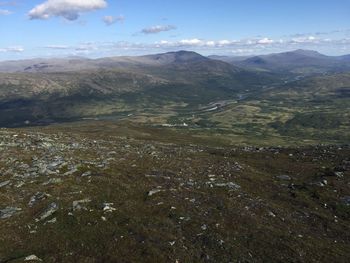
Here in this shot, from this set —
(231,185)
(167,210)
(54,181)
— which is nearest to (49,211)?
(54,181)

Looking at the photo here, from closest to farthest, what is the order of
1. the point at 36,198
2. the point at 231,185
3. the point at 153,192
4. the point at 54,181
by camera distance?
the point at 36,198, the point at 153,192, the point at 54,181, the point at 231,185

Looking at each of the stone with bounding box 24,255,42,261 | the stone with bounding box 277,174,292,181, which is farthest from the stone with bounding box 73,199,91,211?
the stone with bounding box 277,174,292,181

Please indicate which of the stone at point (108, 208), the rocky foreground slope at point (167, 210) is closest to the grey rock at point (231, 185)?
the rocky foreground slope at point (167, 210)

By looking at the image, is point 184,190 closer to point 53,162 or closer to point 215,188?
point 215,188

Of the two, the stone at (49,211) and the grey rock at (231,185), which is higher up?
the stone at (49,211)

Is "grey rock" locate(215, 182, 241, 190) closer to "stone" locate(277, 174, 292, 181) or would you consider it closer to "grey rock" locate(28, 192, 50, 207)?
"stone" locate(277, 174, 292, 181)

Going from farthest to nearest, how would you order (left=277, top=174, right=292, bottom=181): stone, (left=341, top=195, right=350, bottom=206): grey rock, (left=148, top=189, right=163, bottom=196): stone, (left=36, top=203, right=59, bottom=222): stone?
(left=277, top=174, right=292, bottom=181): stone < (left=148, top=189, right=163, bottom=196): stone < (left=341, top=195, right=350, bottom=206): grey rock < (left=36, top=203, right=59, bottom=222): stone

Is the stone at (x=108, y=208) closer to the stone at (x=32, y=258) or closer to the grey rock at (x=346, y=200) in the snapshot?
the stone at (x=32, y=258)

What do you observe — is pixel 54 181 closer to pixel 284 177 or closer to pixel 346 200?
pixel 284 177
